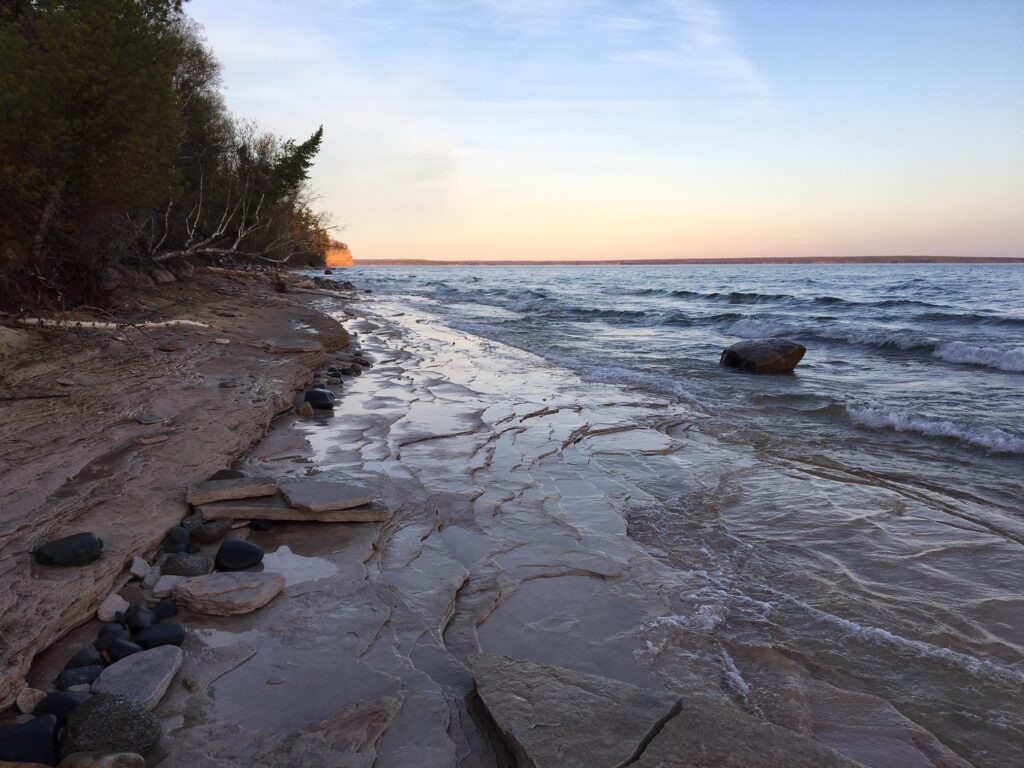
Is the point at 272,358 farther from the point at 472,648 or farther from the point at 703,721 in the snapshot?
the point at 703,721

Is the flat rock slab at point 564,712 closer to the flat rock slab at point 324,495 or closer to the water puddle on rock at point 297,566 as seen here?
the water puddle on rock at point 297,566

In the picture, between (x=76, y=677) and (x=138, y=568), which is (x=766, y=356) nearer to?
(x=138, y=568)

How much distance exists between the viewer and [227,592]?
116 inches

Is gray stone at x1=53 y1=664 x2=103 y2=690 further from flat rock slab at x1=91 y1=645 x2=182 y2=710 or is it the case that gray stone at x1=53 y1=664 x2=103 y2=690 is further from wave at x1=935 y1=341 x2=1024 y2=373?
wave at x1=935 y1=341 x2=1024 y2=373

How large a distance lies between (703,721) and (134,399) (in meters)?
5.61

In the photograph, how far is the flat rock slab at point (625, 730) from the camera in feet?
6.10

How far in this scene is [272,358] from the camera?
8836 mm

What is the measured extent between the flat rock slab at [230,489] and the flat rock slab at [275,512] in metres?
0.04

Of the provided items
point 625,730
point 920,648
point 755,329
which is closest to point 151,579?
point 625,730

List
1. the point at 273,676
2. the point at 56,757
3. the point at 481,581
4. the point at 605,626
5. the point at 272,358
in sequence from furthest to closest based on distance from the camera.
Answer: the point at 272,358 < the point at 481,581 < the point at 605,626 < the point at 273,676 < the point at 56,757

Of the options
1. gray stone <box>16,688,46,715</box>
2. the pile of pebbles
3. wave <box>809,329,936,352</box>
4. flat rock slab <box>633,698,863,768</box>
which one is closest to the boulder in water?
the pile of pebbles

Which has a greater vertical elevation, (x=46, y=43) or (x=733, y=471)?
(x=46, y=43)

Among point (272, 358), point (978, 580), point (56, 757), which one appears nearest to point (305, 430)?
point (272, 358)

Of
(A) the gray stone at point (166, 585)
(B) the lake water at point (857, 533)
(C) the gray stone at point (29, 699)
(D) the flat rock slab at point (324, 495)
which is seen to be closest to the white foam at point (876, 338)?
(B) the lake water at point (857, 533)
